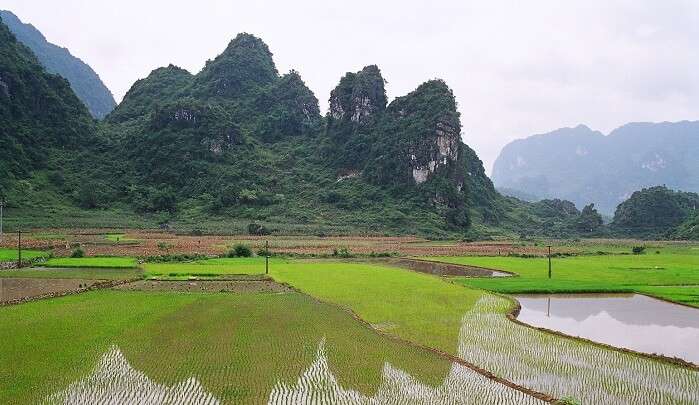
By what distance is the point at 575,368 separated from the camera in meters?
10.1

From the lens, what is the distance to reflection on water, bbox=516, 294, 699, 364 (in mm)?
12671

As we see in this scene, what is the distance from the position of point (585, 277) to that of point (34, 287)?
80.9 ft

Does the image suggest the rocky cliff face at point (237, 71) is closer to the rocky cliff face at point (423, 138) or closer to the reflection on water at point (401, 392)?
the rocky cliff face at point (423, 138)

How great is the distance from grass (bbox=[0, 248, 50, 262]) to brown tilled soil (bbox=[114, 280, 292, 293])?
415 inches

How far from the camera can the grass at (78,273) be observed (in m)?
22.6

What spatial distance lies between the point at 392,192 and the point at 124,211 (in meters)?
41.4

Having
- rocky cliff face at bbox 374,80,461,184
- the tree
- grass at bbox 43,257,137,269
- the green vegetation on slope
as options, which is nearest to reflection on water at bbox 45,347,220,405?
grass at bbox 43,257,137,269

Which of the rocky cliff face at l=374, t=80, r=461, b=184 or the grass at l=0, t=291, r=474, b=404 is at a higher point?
the rocky cliff face at l=374, t=80, r=461, b=184

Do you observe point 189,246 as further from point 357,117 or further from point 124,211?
point 357,117

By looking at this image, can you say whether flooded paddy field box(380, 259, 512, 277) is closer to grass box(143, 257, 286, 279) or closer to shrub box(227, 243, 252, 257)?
grass box(143, 257, 286, 279)

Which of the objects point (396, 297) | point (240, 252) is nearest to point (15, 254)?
point (240, 252)

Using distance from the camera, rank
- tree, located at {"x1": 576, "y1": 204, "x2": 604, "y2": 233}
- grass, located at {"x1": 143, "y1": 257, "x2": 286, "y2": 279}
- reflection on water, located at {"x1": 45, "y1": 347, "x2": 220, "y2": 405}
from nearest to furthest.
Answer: reflection on water, located at {"x1": 45, "y1": 347, "x2": 220, "y2": 405} → grass, located at {"x1": 143, "y1": 257, "x2": 286, "y2": 279} → tree, located at {"x1": 576, "y1": 204, "x2": 604, "y2": 233}

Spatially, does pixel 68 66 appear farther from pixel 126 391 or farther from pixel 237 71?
pixel 126 391

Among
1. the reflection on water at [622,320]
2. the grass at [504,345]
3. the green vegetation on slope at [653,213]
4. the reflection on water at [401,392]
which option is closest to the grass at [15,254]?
the grass at [504,345]
